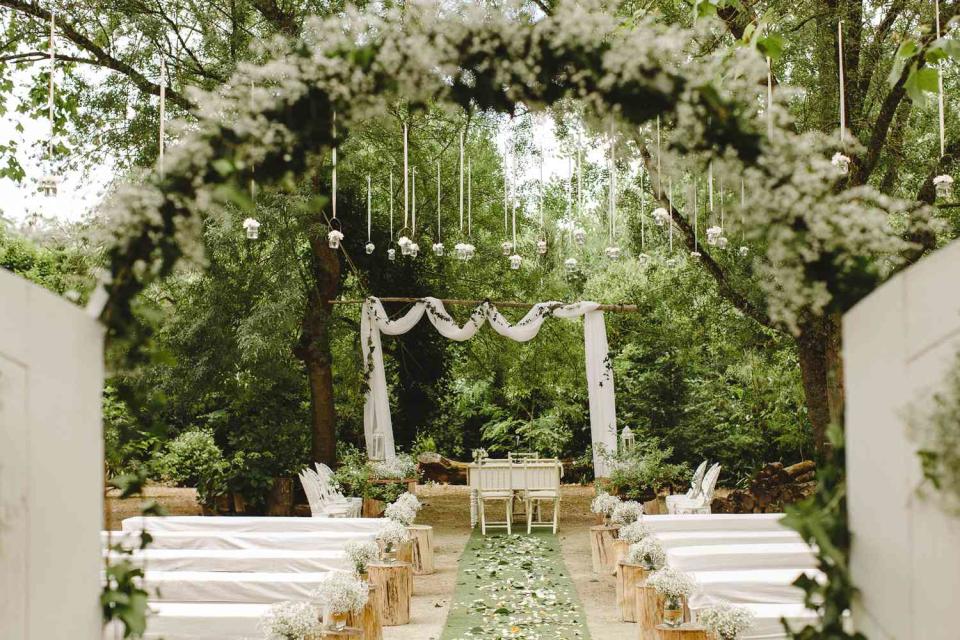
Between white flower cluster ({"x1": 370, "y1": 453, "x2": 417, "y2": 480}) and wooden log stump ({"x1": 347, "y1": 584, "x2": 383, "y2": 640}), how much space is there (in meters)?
5.05

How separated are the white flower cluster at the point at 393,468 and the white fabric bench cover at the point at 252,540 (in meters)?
3.59

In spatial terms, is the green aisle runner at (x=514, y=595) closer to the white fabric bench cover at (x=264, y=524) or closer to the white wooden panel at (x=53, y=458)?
the white fabric bench cover at (x=264, y=524)

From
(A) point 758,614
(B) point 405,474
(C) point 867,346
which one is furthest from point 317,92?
(B) point 405,474

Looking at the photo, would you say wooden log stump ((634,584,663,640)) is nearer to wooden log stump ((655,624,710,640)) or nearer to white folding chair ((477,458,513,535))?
wooden log stump ((655,624,710,640))

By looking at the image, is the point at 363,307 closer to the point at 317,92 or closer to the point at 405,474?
the point at 405,474

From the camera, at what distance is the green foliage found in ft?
7.48

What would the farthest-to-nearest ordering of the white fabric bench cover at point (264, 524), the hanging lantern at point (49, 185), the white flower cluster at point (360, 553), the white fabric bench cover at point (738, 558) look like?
the white fabric bench cover at point (264, 524) < the white flower cluster at point (360, 553) < the white fabric bench cover at point (738, 558) < the hanging lantern at point (49, 185)

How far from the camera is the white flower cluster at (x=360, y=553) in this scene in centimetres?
646

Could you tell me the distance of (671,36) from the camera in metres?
2.96

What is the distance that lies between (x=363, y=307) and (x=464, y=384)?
6.77 metres

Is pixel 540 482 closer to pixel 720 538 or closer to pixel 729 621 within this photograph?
pixel 720 538

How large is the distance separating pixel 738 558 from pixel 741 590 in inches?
36.6

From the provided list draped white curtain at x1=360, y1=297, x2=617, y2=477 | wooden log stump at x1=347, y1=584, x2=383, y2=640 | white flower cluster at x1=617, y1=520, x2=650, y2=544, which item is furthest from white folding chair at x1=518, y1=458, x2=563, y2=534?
wooden log stump at x1=347, y1=584, x2=383, y2=640

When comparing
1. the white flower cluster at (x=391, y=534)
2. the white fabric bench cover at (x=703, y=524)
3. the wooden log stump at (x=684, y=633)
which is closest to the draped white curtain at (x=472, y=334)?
the white fabric bench cover at (x=703, y=524)
